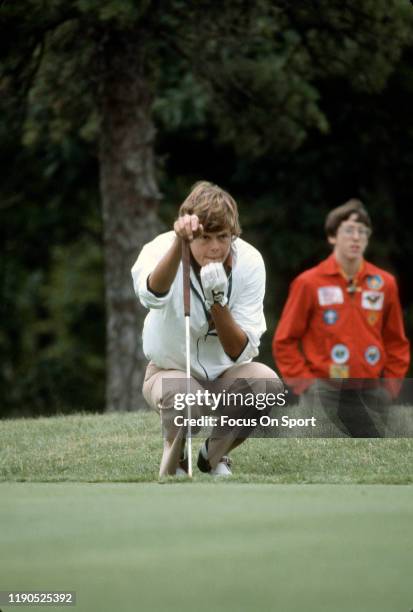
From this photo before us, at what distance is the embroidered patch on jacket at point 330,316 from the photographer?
9.66m

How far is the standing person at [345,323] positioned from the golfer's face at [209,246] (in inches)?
119

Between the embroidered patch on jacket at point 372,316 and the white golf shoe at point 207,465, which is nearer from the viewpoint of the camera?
the white golf shoe at point 207,465

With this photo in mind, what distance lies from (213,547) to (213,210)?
2.47 metres

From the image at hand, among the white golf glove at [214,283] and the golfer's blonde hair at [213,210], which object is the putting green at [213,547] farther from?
the golfer's blonde hair at [213,210]

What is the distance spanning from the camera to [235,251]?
664 cm

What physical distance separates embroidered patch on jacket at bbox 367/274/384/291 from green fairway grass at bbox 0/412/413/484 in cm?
243

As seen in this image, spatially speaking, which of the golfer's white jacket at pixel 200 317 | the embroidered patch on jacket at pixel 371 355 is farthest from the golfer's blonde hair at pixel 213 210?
the embroidered patch on jacket at pixel 371 355

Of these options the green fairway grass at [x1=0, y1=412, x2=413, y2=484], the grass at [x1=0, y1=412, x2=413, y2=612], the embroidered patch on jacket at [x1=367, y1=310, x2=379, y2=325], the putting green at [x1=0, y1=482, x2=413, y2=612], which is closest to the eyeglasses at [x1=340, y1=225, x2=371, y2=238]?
the embroidered patch on jacket at [x1=367, y1=310, x2=379, y2=325]

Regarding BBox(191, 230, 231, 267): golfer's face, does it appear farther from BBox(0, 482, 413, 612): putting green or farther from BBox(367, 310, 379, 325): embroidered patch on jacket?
BBox(367, 310, 379, 325): embroidered patch on jacket

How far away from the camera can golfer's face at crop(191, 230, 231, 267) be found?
6371 millimetres

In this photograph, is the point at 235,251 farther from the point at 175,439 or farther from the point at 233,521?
the point at 233,521

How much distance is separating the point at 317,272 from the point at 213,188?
3.30 m

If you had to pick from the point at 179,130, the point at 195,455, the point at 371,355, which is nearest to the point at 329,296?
the point at 371,355

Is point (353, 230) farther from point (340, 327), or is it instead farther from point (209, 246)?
point (209, 246)
